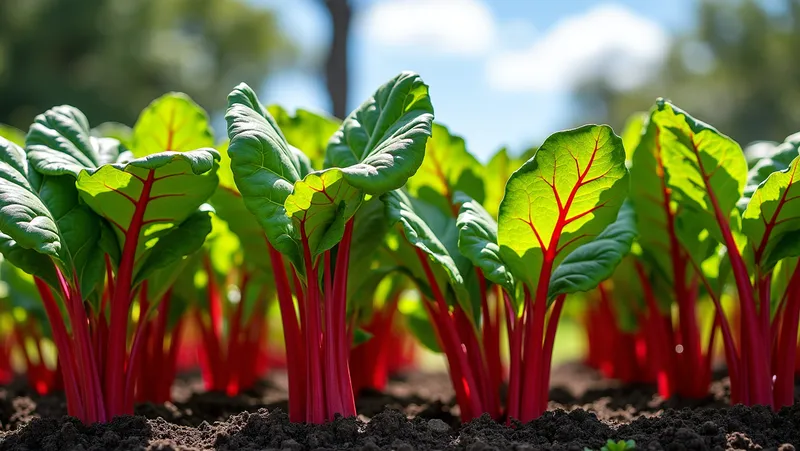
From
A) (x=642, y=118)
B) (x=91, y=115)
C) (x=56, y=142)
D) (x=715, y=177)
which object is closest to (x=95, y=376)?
(x=56, y=142)

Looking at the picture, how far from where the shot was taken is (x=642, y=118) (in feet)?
10.3

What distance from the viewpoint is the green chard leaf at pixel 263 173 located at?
2.01 meters

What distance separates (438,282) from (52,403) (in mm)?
1962

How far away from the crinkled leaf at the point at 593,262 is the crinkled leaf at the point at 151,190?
1.15 metres

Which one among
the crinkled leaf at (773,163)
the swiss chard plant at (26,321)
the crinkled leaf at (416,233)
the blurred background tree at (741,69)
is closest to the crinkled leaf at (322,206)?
the crinkled leaf at (416,233)

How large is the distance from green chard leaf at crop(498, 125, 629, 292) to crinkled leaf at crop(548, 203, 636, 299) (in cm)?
4

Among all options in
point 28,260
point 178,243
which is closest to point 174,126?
point 178,243

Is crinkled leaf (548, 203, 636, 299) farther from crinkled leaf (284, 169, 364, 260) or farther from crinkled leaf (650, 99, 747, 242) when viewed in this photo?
crinkled leaf (284, 169, 364, 260)

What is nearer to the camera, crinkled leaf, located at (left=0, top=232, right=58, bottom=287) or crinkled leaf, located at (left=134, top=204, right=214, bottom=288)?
crinkled leaf, located at (left=0, top=232, right=58, bottom=287)

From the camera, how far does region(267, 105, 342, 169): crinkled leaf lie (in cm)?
284

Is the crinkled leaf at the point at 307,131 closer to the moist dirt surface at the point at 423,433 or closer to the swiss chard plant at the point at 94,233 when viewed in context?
the swiss chard plant at the point at 94,233

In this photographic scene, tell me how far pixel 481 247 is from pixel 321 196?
0.53 m

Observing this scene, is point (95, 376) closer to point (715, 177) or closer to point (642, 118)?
point (715, 177)

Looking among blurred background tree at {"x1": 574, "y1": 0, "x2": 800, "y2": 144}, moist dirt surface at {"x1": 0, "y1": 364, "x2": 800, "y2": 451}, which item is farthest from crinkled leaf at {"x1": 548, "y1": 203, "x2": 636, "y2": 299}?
blurred background tree at {"x1": 574, "y1": 0, "x2": 800, "y2": 144}
